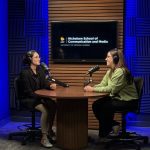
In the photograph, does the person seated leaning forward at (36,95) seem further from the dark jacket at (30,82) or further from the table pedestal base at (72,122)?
the table pedestal base at (72,122)

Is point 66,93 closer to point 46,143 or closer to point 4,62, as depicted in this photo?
point 46,143

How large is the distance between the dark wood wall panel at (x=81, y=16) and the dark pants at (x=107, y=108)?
2.86 feet

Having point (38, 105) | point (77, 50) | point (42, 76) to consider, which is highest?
point (77, 50)

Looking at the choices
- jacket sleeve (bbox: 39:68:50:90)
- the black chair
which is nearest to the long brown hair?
the black chair

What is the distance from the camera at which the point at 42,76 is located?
6.12 meters

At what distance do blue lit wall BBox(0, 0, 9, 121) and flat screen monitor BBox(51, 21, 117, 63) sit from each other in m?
1.11

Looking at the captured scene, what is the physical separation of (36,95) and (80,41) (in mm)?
1486

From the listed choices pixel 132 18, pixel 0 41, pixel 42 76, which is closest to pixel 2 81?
pixel 0 41

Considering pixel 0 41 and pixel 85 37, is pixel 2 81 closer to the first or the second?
pixel 0 41

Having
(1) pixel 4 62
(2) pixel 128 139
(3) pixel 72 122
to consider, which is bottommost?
(2) pixel 128 139

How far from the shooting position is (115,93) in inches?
224

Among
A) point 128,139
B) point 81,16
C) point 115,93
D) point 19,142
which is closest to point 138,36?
point 81,16

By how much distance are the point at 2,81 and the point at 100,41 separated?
2010 millimetres

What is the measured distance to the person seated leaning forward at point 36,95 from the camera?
577cm
